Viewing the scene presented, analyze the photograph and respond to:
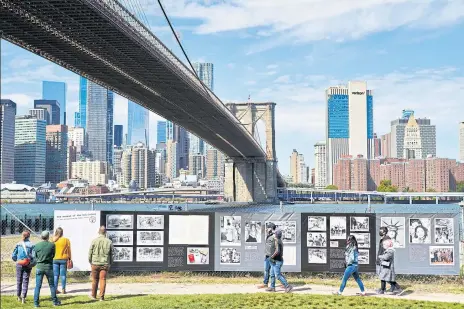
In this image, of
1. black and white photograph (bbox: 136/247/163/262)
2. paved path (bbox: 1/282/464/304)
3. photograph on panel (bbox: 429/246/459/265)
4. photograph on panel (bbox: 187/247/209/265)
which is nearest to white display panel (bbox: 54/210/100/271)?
paved path (bbox: 1/282/464/304)

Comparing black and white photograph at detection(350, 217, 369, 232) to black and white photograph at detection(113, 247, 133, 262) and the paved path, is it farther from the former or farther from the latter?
black and white photograph at detection(113, 247, 133, 262)

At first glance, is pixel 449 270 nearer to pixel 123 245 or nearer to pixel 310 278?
pixel 310 278

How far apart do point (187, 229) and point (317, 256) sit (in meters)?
3.02

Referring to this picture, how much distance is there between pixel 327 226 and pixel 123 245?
15.3 feet

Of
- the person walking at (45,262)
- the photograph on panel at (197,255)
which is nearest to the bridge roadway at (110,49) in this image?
the photograph on panel at (197,255)

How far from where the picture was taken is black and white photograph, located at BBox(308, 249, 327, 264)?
1414 cm

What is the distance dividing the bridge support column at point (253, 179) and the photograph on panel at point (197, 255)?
80299 mm

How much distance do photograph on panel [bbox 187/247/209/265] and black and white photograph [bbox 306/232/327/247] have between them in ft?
7.62

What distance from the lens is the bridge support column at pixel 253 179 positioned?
9706 centimetres

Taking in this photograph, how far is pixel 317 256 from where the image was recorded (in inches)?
557

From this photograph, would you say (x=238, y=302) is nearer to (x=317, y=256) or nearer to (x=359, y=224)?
(x=317, y=256)

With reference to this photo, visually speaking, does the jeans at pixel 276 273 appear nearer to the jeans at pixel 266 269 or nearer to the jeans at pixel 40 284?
the jeans at pixel 266 269

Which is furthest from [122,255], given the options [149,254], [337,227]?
[337,227]

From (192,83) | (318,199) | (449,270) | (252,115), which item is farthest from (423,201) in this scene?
(449,270)
